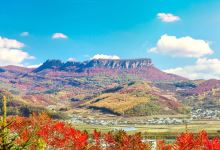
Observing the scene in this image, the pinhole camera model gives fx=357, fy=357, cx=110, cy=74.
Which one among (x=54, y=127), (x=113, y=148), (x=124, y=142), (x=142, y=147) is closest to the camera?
(x=142, y=147)

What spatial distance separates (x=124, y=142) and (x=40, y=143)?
8970 centimetres

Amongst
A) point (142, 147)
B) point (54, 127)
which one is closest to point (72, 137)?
point (54, 127)

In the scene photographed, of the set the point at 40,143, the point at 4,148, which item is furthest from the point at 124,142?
the point at 4,148

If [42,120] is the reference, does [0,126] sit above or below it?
above

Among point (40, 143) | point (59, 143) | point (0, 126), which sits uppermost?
point (0, 126)

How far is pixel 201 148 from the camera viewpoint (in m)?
115

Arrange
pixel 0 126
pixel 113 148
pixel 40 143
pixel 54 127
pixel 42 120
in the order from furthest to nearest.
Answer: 1. pixel 42 120
2. pixel 54 127
3. pixel 113 148
4. pixel 40 143
5. pixel 0 126

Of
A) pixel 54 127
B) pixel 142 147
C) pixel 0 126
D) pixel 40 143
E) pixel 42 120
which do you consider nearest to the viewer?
pixel 0 126

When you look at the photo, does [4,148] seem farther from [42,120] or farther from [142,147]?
[42,120]

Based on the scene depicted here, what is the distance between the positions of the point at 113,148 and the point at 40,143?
9903cm

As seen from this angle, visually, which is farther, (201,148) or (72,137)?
(72,137)

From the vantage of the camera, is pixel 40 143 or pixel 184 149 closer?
pixel 40 143

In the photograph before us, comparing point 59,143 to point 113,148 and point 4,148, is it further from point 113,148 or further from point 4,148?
point 4,148

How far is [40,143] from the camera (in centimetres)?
2241
